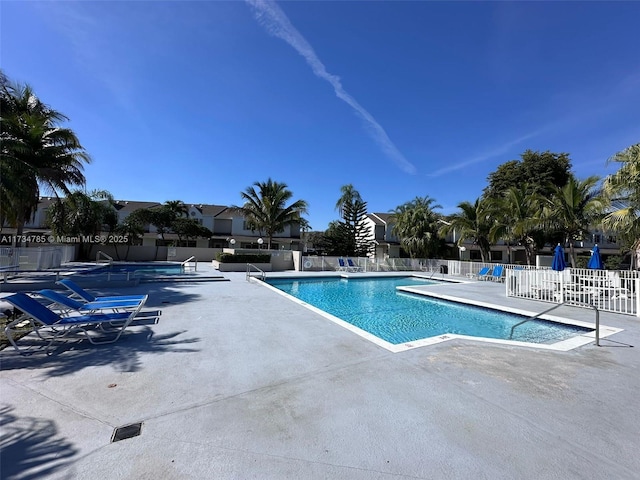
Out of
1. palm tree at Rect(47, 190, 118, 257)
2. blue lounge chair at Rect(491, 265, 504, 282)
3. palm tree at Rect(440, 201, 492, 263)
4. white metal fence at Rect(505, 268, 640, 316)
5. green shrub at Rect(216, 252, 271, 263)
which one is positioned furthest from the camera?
palm tree at Rect(47, 190, 118, 257)

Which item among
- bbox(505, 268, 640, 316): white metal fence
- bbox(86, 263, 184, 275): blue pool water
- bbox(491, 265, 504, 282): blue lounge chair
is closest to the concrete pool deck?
bbox(505, 268, 640, 316): white metal fence

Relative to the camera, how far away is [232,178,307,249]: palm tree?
2706cm

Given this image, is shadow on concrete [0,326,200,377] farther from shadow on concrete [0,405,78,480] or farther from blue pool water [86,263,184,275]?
blue pool water [86,263,184,275]

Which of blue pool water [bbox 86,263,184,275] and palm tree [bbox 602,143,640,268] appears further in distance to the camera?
blue pool water [bbox 86,263,184,275]

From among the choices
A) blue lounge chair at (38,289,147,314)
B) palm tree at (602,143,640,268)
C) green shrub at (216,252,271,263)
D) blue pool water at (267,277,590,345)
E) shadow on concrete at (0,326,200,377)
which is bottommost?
blue pool water at (267,277,590,345)

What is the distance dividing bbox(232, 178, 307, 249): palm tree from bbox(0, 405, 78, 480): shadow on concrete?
2424 cm

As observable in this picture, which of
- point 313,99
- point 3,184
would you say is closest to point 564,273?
point 313,99

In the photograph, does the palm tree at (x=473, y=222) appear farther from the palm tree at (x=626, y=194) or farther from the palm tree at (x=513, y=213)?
the palm tree at (x=626, y=194)

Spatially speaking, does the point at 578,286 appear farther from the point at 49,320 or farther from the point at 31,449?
the point at 49,320

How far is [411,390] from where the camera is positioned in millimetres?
3727

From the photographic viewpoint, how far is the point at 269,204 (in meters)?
26.8

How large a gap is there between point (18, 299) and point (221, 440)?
15.8 ft

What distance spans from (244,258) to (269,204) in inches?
255

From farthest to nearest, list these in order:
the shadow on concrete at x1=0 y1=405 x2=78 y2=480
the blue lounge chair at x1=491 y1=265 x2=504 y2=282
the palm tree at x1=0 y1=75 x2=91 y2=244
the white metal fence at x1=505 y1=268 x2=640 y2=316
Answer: the blue lounge chair at x1=491 y1=265 x2=504 y2=282 → the palm tree at x1=0 y1=75 x2=91 y2=244 → the white metal fence at x1=505 y1=268 x2=640 y2=316 → the shadow on concrete at x1=0 y1=405 x2=78 y2=480
